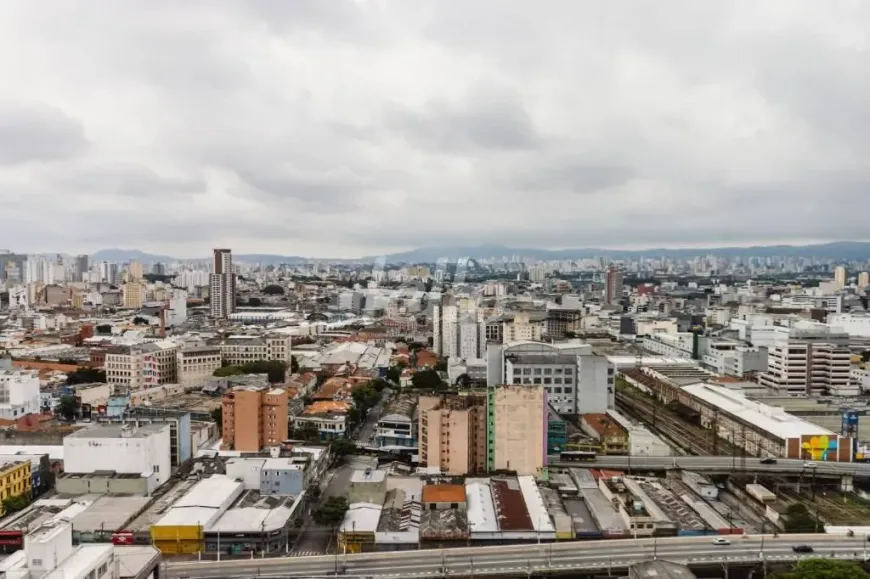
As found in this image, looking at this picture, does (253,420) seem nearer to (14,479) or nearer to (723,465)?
(14,479)

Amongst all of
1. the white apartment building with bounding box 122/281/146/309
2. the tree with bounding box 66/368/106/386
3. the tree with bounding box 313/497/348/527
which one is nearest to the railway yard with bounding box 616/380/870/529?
the tree with bounding box 313/497/348/527

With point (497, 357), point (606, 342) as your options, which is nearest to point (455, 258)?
point (606, 342)

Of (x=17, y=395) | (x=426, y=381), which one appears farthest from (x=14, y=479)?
(x=426, y=381)

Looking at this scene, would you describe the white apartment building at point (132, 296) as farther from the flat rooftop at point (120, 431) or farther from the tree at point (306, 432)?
the flat rooftop at point (120, 431)

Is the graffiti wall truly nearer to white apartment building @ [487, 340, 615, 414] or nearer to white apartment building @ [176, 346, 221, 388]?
white apartment building @ [487, 340, 615, 414]

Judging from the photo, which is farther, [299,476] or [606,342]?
[606,342]

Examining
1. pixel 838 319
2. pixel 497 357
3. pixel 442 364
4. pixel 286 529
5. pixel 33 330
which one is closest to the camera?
pixel 286 529

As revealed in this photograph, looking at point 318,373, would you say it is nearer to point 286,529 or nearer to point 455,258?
point 286,529
